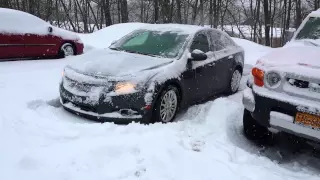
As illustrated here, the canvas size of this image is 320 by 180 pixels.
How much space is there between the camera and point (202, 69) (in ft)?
18.4

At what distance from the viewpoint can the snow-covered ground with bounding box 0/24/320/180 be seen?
10.4ft

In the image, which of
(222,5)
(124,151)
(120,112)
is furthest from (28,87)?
(222,5)

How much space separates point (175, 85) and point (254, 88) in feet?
4.48

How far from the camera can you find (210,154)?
12.1 ft

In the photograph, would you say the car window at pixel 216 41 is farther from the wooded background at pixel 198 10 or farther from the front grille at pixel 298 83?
the wooded background at pixel 198 10

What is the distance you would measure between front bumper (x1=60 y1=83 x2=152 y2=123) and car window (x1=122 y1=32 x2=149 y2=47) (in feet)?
5.41

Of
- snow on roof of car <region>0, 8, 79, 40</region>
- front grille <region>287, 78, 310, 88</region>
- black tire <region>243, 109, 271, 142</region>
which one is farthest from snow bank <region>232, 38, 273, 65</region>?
front grille <region>287, 78, 310, 88</region>

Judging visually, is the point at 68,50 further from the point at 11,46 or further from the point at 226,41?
the point at 226,41

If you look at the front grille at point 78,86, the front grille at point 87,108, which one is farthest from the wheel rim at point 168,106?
the front grille at point 78,86

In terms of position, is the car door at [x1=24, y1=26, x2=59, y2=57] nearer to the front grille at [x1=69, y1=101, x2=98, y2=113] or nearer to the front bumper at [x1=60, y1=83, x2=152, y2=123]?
the front grille at [x1=69, y1=101, x2=98, y2=113]

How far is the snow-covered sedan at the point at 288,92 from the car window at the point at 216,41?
6.50 feet

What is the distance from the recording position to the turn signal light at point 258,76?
3.89 metres

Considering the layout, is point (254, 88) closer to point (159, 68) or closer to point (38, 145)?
point (159, 68)

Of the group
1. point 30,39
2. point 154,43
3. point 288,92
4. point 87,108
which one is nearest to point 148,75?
point 87,108
